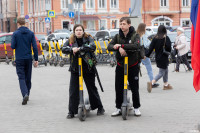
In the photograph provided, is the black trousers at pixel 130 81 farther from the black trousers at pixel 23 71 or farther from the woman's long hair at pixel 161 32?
the woman's long hair at pixel 161 32

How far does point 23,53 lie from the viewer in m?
9.94

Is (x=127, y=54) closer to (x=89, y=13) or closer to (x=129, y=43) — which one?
(x=129, y=43)

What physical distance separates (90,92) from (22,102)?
218 centimetres

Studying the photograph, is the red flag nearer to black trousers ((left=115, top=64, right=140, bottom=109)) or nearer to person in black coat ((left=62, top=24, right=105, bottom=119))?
black trousers ((left=115, top=64, right=140, bottom=109))

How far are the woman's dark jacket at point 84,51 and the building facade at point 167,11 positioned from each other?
59544mm

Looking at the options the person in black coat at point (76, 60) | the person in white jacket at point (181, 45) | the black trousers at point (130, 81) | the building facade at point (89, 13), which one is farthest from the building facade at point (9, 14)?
the black trousers at point (130, 81)

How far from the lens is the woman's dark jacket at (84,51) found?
792cm

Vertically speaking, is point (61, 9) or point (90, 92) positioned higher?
point (61, 9)

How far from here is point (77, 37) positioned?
8078mm

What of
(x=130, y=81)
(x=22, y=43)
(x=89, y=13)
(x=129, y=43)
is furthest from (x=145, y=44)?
(x=89, y=13)

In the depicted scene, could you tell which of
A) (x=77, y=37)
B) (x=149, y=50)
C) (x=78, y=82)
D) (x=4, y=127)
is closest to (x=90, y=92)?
(x=78, y=82)

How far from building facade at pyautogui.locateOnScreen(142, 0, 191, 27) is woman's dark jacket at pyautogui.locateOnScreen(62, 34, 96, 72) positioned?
5954 cm

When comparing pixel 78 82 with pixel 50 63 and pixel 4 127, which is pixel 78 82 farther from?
pixel 50 63

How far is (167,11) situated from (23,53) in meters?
58.6
